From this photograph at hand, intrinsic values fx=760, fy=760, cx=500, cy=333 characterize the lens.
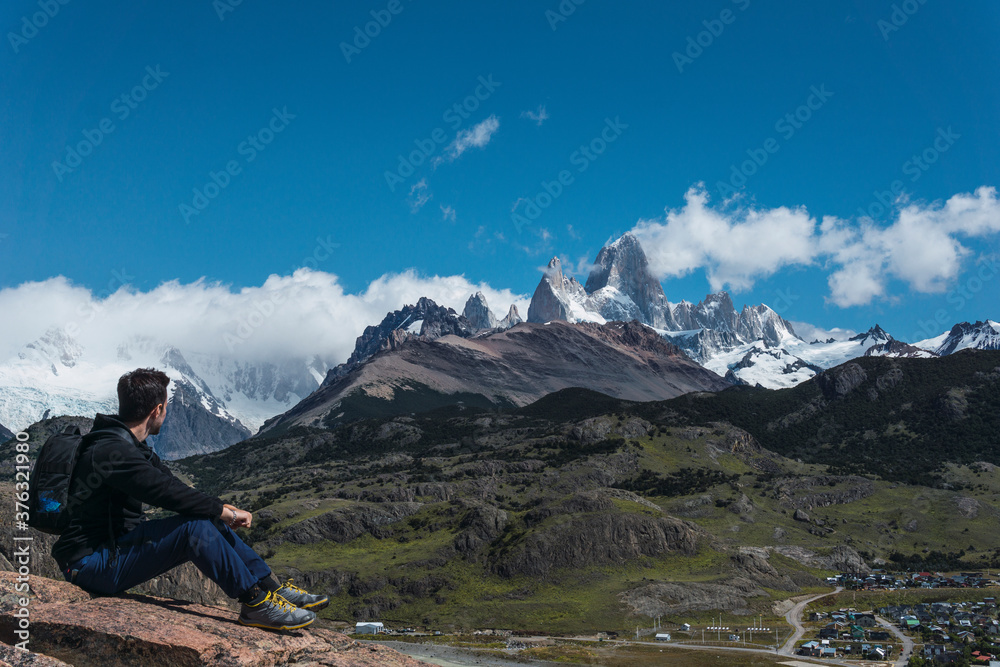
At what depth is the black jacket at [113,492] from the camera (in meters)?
12.8

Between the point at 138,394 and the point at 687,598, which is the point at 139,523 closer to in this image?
the point at 138,394

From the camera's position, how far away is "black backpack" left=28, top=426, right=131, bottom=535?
42.0ft

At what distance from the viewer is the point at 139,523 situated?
1377 cm

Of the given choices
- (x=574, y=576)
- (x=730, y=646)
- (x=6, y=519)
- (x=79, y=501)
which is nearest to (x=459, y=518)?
(x=574, y=576)

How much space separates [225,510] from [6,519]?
15.3 m

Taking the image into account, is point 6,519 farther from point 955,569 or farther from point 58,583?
point 955,569

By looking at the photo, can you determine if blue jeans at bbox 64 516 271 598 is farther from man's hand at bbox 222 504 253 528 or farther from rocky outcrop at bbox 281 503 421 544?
rocky outcrop at bbox 281 503 421 544

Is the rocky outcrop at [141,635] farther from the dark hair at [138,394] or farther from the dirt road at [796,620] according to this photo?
the dirt road at [796,620]

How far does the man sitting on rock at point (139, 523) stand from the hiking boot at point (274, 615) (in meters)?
0.02

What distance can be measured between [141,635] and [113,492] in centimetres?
247

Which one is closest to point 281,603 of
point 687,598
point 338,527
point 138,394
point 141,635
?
point 141,635

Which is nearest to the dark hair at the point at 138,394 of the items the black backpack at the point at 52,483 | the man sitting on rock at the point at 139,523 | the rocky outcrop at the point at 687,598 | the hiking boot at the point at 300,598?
the man sitting on rock at the point at 139,523

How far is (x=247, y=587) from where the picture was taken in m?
13.9

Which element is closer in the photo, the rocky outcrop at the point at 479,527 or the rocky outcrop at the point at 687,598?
the rocky outcrop at the point at 687,598
